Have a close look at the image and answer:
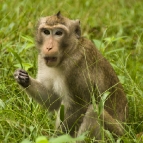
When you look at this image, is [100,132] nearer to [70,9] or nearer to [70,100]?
[70,100]

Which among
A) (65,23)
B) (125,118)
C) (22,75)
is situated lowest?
(125,118)

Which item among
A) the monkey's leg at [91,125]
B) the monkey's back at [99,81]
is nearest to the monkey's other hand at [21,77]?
the monkey's back at [99,81]

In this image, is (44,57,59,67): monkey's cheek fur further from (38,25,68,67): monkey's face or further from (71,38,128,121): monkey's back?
(71,38,128,121): monkey's back


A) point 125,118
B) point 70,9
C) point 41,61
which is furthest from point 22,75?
point 70,9

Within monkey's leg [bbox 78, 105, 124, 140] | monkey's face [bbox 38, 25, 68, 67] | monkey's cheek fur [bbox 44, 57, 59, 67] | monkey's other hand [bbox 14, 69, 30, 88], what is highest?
monkey's face [bbox 38, 25, 68, 67]

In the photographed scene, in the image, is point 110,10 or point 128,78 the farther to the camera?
point 110,10

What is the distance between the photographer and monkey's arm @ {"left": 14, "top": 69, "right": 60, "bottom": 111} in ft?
23.1

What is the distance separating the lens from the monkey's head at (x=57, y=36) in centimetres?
678

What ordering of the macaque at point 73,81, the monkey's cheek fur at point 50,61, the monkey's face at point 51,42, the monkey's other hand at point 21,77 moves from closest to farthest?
the monkey's face at point 51,42 < the monkey's cheek fur at point 50,61 < the macaque at point 73,81 < the monkey's other hand at point 21,77

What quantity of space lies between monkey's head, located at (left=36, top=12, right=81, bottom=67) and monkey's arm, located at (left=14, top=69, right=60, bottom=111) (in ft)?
1.32

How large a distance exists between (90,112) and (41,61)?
106 centimetres

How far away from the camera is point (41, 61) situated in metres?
7.34

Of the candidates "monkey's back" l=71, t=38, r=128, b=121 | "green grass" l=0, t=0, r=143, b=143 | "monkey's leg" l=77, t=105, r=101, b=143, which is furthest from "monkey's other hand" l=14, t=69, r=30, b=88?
"monkey's leg" l=77, t=105, r=101, b=143

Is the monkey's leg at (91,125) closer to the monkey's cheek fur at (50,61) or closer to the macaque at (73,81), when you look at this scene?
the macaque at (73,81)
